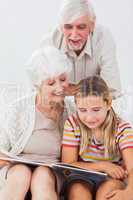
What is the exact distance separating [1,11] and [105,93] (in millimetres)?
605

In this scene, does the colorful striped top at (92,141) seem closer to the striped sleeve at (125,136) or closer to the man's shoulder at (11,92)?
the striped sleeve at (125,136)

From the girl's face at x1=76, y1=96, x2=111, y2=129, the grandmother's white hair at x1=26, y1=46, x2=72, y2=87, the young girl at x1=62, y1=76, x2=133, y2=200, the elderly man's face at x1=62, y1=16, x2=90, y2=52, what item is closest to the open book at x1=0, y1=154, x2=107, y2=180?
the young girl at x1=62, y1=76, x2=133, y2=200

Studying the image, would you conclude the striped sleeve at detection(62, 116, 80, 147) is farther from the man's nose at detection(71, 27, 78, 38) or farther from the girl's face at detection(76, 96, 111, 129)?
the man's nose at detection(71, 27, 78, 38)

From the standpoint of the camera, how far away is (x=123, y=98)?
57.4 inches

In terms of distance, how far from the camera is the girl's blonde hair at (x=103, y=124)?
117 centimetres

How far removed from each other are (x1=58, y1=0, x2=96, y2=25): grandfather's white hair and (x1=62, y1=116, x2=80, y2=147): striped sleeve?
1.03 ft

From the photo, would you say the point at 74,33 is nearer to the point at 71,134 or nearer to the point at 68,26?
the point at 68,26

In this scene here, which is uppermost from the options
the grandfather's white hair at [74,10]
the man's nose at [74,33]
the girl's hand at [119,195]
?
the grandfather's white hair at [74,10]

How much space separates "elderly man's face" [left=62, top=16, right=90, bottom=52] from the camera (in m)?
1.26

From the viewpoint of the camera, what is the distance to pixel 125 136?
1172 mm

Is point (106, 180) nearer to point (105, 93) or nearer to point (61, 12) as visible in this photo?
point (105, 93)

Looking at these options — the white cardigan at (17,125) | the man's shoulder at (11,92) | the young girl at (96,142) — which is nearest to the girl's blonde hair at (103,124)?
the young girl at (96,142)

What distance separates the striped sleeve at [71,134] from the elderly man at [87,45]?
0.21 m

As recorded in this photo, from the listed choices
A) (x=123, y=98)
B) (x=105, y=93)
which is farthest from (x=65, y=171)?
(x=123, y=98)
